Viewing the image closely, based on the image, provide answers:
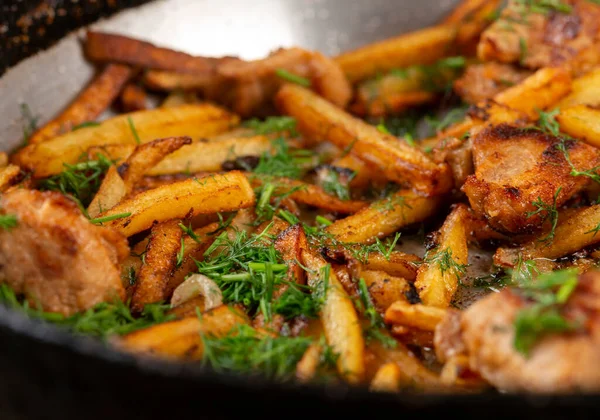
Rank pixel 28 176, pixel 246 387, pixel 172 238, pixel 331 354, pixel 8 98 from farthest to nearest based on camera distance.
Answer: pixel 8 98
pixel 28 176
pixel 172 238
pixel 331 354
pixel 246 387

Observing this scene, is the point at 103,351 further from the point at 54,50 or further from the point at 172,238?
the point at 54,50

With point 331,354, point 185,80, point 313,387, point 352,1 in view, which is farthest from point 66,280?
point 352,1

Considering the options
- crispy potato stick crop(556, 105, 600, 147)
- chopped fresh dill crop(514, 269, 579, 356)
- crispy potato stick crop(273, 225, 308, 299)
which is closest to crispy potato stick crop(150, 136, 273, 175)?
crispy potato stick crop(273, 225, 308, 299)

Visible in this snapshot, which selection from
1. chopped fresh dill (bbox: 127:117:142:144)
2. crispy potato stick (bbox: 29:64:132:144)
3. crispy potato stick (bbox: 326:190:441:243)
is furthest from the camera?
crispy potato stick (bbox: 29:64:132:144)

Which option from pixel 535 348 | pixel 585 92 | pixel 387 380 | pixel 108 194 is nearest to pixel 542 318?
pixel 535 348

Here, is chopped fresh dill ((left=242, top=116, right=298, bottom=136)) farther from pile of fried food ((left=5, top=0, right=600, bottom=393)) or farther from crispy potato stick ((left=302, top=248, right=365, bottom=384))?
crispy potato stick ((left=302, top=248, right=365, bottom=384))
